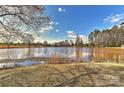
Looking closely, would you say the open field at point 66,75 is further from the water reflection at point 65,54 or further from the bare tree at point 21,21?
the bare tree at point 21,21

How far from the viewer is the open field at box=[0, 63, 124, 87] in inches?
164

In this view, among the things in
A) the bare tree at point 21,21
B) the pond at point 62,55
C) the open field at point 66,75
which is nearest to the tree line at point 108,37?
the pond at point 62,55

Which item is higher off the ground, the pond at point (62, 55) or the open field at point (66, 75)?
the pond at point (62, 55)

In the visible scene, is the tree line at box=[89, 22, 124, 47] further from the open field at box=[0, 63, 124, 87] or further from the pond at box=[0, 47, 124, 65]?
the open field at box=[0, 63, 124, 87]

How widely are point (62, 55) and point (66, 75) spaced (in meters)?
0.19

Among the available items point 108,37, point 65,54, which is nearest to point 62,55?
point 65,54

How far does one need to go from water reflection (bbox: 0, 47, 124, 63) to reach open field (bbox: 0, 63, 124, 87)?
50 millimetres

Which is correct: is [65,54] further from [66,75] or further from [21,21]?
[21,21]

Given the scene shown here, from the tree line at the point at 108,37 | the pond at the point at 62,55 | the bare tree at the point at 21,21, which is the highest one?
the bare tree at the point at 21,21

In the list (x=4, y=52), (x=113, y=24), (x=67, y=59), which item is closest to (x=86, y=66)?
(x=67, y=59)

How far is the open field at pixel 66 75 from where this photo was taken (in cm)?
418

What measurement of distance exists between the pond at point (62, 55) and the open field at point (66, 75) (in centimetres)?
5
